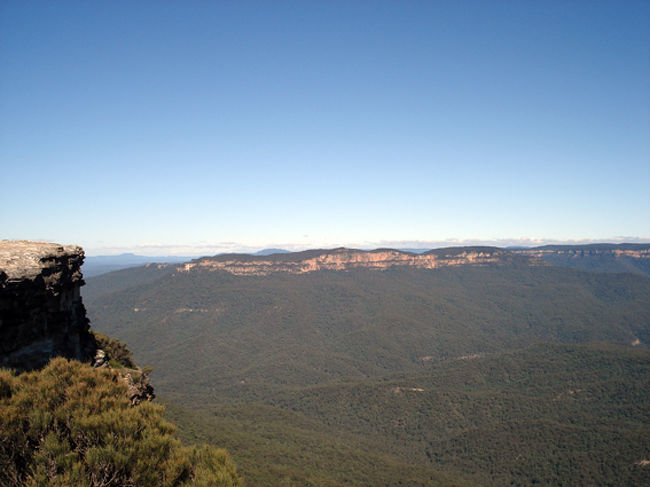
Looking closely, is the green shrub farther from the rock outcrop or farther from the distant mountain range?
the distant mountain range

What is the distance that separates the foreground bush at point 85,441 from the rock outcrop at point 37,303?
4209mm

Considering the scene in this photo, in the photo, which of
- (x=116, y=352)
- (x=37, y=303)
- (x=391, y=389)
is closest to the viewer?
(x=37, y=303)

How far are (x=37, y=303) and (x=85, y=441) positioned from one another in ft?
28.2

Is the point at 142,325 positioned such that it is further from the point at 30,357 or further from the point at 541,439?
the point at 30,357

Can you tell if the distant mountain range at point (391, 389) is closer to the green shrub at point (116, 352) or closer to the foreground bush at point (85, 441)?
the green shrub at point (116, 352)

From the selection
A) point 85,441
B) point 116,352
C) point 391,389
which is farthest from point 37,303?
point 391,389

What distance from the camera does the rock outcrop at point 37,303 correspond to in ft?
47.4

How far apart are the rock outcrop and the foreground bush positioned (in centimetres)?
421

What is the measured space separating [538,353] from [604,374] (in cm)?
2390

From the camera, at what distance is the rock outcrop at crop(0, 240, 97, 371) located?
1445cm

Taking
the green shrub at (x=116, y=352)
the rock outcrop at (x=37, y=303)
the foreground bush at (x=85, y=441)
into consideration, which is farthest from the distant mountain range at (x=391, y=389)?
the foreground bush at (x=85, y=441)

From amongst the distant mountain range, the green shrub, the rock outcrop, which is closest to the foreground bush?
the rock outcrop

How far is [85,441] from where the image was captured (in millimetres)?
10000

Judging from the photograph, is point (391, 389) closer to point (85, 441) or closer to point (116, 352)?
point (116, 352)
